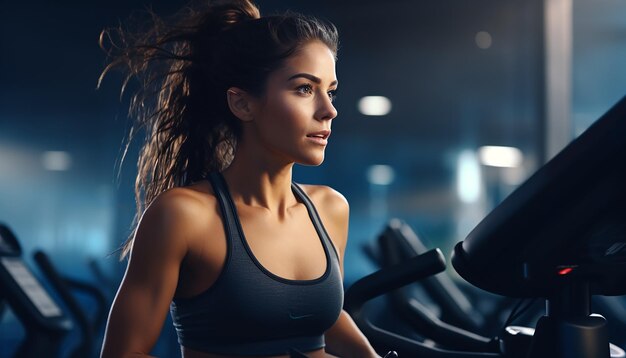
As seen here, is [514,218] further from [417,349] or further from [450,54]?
[450,54]

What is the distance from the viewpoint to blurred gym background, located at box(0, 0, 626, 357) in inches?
194

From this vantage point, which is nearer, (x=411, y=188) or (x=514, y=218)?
(x=514, y=218)

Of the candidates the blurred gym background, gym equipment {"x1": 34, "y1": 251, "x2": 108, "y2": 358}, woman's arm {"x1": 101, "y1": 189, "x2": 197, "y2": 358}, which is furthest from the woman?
the blurred gym background

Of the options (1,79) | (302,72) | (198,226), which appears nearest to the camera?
(198,226)

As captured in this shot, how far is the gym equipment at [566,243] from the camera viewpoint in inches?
25.7

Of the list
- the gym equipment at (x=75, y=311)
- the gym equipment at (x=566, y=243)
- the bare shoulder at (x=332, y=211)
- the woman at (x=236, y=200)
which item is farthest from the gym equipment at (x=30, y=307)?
the gym equipment at (x=566, y=243)

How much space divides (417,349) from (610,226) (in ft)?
1.48

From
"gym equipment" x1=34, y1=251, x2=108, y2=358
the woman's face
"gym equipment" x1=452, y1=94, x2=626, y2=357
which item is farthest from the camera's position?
"gym equipment" x1=34, y1=251, x2=108, y2=358

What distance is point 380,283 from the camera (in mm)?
1227

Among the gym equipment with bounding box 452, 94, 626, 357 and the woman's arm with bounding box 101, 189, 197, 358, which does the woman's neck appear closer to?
the woman's arm with bounding box 101, 189, 197, 358

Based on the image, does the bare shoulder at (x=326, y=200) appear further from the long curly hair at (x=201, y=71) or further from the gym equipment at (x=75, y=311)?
the gym equipment at (x=75, y=311)

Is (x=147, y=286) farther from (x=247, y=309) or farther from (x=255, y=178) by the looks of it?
(x=255, y=178)

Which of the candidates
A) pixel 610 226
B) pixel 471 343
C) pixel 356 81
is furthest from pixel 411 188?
pixel 610 226

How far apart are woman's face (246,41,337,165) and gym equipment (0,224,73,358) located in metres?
1.12
